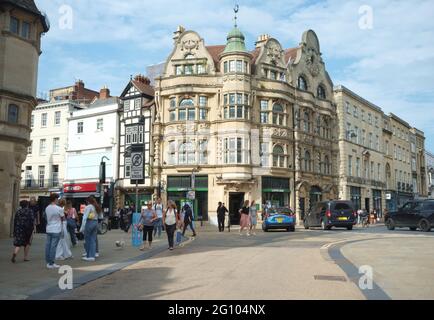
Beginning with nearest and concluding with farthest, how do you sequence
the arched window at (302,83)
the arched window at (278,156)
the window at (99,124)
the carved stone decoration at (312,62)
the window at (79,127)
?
the arched window at (278,156) → the window at (99,124) → the arched window at (302,83) → the window at (79,127) → the carved stone decoration at (312,62)

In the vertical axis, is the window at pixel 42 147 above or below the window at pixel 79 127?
below

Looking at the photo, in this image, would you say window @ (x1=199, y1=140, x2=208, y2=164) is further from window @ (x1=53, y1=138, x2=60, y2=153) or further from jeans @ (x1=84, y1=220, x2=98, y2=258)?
jeans @ (x1=84, y1=220, x2=98, y2=258)

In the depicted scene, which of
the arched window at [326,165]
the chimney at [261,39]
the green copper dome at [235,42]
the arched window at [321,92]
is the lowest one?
the arched window at [326,165]

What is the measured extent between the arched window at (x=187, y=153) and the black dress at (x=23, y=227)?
26.5 metres

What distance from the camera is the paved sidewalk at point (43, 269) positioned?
8.12m

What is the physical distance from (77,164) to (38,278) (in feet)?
124

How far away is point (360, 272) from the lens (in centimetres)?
968

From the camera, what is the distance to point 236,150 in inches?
1494

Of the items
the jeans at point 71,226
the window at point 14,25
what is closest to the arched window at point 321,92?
the window at point 14,25

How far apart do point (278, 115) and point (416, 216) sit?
1789cm

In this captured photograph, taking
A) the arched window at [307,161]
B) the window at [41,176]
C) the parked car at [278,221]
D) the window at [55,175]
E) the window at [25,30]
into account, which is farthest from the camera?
the window at [41,176]

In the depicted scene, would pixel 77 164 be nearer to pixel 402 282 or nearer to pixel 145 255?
pixel 145 255

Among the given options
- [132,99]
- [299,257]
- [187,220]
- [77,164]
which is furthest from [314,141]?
[299,257]

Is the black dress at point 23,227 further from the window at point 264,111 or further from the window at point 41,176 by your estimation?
the window at point 41,176
